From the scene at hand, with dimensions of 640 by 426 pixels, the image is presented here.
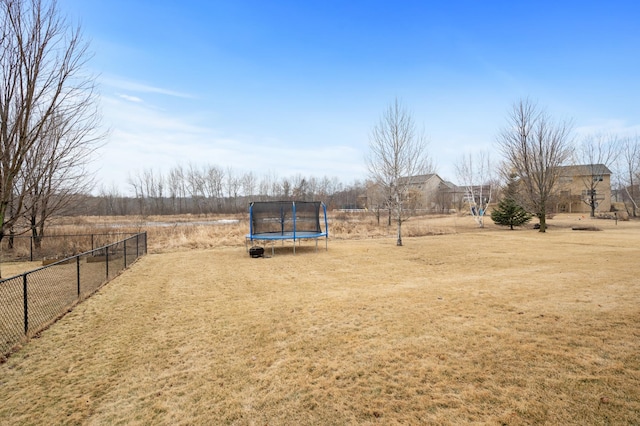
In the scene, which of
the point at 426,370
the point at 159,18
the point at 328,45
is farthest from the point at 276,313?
the point at 328,45

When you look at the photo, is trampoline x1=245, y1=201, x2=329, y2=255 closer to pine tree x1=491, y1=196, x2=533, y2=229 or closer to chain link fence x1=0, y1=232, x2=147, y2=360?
chain link fence x1=0, y1=232, x2=147, y2=360

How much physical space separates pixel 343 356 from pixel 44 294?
259 inches

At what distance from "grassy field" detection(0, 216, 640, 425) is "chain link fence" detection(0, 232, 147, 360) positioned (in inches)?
11.5

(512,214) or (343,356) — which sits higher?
(512,214)

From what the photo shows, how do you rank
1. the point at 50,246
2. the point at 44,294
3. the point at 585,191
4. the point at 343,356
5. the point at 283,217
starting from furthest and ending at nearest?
1. the point at 585,191
2. the point at 283,217
3. the point at 50,246
4. the point at 44,294
5. the point at 343,356

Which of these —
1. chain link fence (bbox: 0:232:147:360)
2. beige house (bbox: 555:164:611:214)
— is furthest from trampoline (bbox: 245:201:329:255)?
beige house (bbox: 555:164:611:214)

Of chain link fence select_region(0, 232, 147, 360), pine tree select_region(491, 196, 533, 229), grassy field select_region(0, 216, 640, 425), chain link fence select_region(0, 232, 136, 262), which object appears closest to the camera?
grassy field select_region(0, 216, 640, 425)

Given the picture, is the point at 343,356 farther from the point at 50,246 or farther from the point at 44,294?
the point at 50,246

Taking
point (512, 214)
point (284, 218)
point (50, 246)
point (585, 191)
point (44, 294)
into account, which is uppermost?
point (585, 191)

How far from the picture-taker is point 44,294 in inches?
248

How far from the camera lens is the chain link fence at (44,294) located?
4330 millimetres

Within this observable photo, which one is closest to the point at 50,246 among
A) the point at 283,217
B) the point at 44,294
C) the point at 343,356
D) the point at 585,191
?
the point at 44,294

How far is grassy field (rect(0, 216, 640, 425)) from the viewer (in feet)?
8.17

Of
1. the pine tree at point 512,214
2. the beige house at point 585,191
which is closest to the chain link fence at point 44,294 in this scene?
the pine tree at point 512,214
